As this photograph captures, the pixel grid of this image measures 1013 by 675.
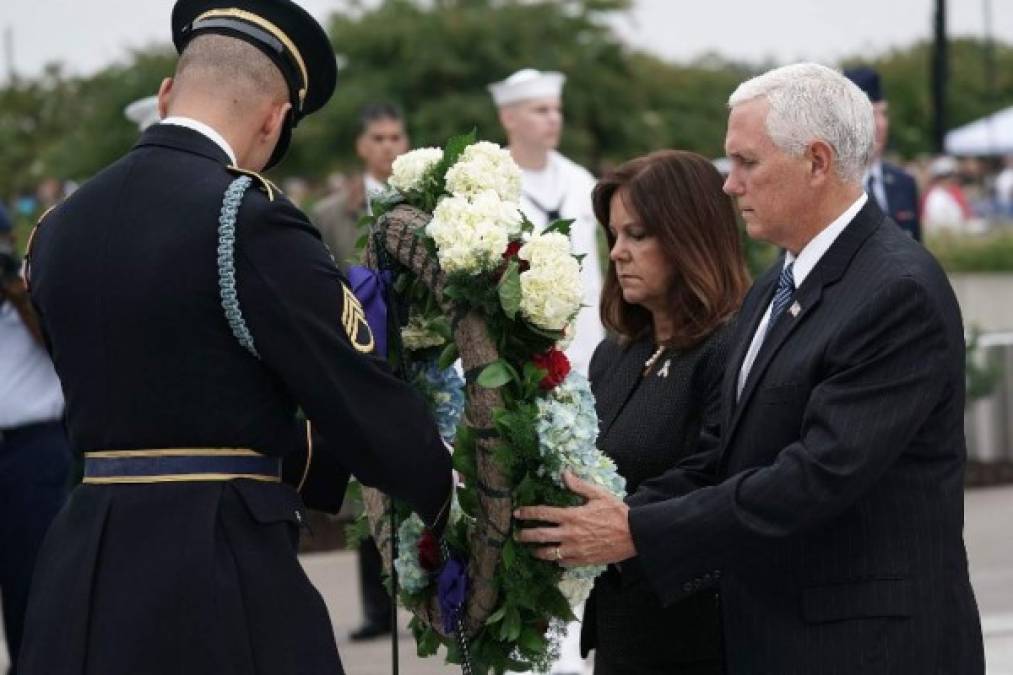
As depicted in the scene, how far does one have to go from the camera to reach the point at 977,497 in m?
11.2

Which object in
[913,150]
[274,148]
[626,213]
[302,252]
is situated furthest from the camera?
[913,150]

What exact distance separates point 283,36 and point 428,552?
119 cm

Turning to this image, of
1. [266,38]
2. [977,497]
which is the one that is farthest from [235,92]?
[977,497]

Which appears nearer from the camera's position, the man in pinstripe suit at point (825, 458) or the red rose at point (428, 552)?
the man in pinstripe suit at point (825, 458)

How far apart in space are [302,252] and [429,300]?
68cm

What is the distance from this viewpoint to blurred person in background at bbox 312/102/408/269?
858 cm

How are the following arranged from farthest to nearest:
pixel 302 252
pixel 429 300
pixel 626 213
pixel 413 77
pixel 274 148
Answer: pixel 413 77 → pixel 626 213 → pixel 429 300 → pixel 274 148 → pixel 302 252

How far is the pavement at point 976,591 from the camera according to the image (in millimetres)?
7492

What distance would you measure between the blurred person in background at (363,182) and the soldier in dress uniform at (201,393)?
4.91 metres

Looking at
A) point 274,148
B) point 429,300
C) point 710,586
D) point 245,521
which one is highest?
point 274,148

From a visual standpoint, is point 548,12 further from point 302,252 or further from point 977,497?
point 302,252

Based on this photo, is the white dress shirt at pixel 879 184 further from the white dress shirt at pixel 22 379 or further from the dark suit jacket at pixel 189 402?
A: the dark suit jacket at pixel 189 402

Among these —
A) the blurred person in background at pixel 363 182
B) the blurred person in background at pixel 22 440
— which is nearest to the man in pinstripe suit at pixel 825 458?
the blurred person in background at pixel 22 440

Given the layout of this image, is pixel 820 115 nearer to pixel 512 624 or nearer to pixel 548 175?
pixel 512 624
